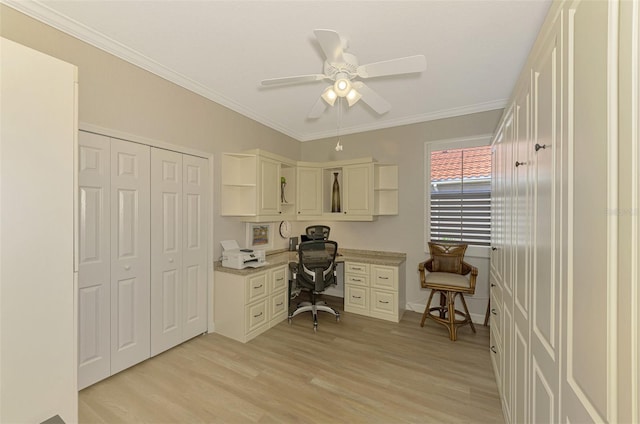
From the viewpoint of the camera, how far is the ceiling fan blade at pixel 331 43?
1.52 m

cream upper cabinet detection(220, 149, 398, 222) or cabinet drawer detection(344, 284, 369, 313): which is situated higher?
cream upper cabinet detection(220, 149, 398, 222)

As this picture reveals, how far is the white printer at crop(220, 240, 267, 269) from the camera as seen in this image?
10.3 ft

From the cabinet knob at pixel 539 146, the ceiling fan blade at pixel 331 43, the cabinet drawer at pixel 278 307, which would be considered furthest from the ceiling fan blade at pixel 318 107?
the cabinet drawer at pixel 278 307

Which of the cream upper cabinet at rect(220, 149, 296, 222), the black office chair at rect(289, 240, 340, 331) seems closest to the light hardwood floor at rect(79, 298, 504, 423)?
the black office chair at rect(289, 240, 340, 331)

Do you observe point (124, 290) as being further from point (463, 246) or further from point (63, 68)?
point (463, 246)

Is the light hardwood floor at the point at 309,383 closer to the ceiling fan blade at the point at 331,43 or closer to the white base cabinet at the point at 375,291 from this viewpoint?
the white base cabinet at the point at 375,291

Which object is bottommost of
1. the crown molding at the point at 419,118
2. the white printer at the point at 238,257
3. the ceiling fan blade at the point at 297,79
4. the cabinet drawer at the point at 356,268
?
the cabinet drawer at the point at 356,268

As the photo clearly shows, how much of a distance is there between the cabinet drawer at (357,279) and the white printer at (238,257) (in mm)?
1304

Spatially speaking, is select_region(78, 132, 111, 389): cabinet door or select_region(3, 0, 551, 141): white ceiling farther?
select_region(78, 132, 111, 389): cabinet door

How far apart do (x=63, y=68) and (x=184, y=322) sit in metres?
2.52

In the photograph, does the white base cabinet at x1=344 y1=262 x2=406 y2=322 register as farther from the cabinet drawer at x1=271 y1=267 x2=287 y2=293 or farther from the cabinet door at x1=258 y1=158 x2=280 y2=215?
the cabinet door at x1=258 y1=158 x2=280 y2=215

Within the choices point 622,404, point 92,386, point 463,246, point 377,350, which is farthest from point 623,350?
point 92,386

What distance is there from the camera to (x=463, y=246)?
341cm

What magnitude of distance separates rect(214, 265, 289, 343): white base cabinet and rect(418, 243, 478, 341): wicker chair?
195 centimetres
